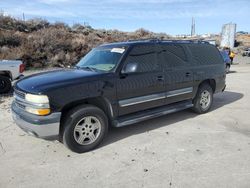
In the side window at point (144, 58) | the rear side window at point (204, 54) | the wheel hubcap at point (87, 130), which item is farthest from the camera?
the rear side window at point (204, 54)

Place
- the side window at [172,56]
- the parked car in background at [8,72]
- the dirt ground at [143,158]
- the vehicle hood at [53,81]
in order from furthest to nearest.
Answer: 1. the parked car in background at [8,72]
2. the side window at [172,56]
3. the vehicle hood at [53,81]
4. the dirt ground at [143,158]

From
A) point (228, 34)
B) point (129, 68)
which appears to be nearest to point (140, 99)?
point (129, 68)

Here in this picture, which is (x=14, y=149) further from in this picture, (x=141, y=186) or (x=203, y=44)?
(x=203, y=44)

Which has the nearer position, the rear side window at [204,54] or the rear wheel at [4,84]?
the rear side window at [204,54]

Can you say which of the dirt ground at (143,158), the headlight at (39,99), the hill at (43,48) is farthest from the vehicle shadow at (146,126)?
the hill at (43,48)

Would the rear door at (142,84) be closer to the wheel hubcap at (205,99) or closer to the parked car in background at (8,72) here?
the wheel hubcap at (205,99)

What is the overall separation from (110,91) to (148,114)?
1.10 m

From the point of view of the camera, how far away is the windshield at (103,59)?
16.3ft

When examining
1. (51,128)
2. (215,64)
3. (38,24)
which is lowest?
(51,128)

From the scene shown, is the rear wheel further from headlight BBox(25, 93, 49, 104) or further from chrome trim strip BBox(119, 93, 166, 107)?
chrome trim strip BBox(119, 93, 166, 107)

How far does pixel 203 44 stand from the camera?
685 centimetres

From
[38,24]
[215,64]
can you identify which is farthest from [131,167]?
[38,24]

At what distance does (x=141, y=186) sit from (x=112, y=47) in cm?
306

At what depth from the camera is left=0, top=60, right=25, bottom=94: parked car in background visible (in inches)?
346
